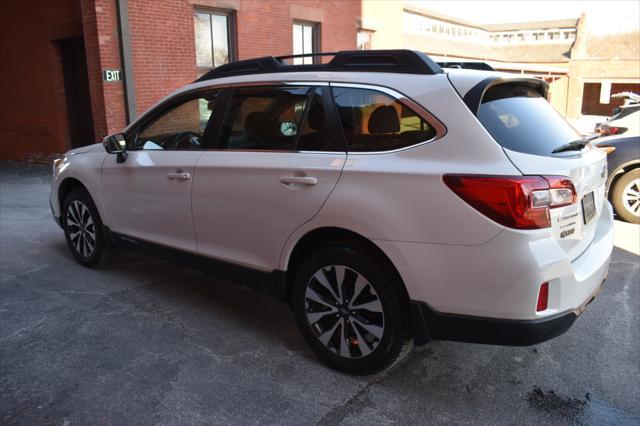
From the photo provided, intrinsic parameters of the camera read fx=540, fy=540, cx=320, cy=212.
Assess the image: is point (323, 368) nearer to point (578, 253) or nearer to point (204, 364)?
point (204, 364)

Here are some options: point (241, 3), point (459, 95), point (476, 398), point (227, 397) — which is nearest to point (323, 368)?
point (227, 397)

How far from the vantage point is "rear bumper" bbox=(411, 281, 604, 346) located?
270 cm

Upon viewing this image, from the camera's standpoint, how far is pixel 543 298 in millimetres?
2676

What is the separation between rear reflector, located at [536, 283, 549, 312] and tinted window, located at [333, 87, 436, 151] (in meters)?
0.96

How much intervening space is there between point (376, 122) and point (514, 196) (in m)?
0.92

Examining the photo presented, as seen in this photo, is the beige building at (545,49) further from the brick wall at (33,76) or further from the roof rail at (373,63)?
the roof rail at (373,63)

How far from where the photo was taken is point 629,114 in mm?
7867

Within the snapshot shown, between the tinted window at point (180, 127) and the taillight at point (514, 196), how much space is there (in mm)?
2153

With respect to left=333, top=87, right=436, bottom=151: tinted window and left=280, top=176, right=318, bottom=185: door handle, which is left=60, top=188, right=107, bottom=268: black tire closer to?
left=280, top=176, right=318, bottom=185: door handle

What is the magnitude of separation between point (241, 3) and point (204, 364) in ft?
35.4

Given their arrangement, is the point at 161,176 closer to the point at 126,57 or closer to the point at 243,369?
the point at 243,369

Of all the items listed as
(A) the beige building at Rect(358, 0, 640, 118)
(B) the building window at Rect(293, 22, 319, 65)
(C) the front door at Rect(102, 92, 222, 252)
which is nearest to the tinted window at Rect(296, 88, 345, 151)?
(C) the front door at Rect(102, 92, 222, 252)

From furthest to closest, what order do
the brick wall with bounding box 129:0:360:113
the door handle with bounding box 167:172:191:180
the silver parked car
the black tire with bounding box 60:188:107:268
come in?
the brick wall with bounding box 129:0:360:113 < the silver parked car < the black tire with bounding box 60:188:107:268 < the door handle with bounding box 167:172:191:180

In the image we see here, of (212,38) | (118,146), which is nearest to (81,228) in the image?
(118,146)
